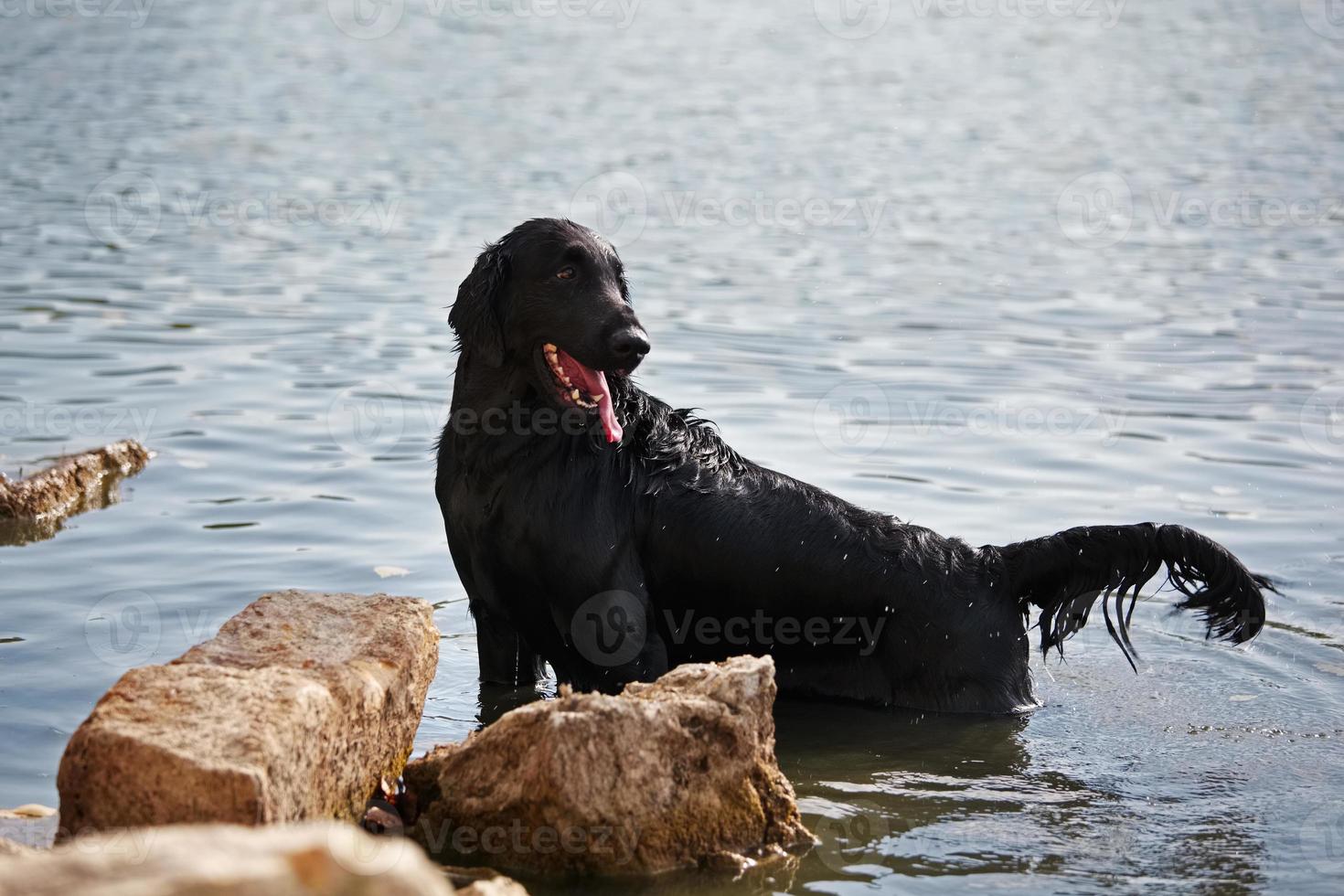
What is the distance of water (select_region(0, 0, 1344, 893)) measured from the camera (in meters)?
5.70

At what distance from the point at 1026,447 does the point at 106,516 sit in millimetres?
5816

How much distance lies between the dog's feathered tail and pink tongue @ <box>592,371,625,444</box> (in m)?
1.64

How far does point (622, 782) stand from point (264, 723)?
104 centimetres

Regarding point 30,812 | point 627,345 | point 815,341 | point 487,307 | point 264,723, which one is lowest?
point 30,812

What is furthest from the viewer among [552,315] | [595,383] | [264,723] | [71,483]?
[71,483]

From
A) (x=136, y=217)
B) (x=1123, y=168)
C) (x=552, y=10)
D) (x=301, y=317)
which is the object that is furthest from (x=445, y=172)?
(x=552, y=10)

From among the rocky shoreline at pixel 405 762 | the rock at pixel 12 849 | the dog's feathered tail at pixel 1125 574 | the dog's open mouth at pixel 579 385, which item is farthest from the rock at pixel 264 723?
the dog's feathered tail at pixel 1125 574

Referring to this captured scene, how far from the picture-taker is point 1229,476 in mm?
9664

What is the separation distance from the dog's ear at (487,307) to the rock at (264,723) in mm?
1204

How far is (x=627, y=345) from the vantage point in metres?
5.64

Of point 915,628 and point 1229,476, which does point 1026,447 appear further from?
point 915,628

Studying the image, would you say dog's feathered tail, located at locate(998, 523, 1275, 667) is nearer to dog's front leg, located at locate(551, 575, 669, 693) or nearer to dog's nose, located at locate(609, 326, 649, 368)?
dog's front leg, located at locate(551, 575, 669, 693)

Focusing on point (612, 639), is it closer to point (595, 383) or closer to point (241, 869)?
point (595, 383)

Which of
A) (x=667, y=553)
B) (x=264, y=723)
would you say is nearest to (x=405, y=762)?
(x=264, y=723)
